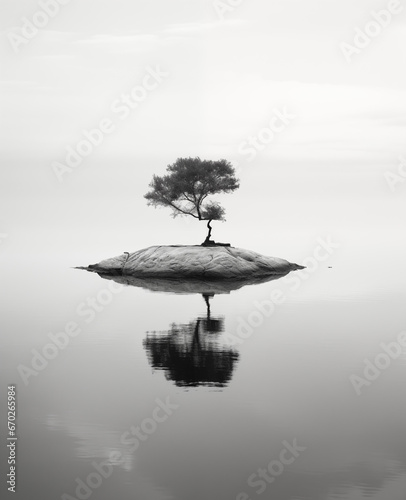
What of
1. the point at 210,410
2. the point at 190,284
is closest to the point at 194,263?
the point at 190,284

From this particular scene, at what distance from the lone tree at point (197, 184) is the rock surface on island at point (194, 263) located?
13.4 feet

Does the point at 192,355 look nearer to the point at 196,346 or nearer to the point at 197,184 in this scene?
the point at 196,346

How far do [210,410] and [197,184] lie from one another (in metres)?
47.9

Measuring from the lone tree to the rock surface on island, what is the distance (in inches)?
161

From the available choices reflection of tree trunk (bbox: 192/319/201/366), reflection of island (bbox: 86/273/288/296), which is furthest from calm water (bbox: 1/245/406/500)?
reflection of island (bbox: 86/273/288/296)

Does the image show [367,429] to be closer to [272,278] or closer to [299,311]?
[299,311]

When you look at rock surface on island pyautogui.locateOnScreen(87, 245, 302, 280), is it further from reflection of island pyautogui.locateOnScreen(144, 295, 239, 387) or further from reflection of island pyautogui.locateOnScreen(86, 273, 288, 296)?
reflection of island pyautogui.locateOnScreen(144, 295, 239, 387)

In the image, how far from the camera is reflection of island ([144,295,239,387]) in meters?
20.5

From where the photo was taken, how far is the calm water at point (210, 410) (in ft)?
42.4

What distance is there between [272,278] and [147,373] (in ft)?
120

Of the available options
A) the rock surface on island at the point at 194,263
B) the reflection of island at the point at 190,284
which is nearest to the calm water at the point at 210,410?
the reflection of island at the point at 190,284

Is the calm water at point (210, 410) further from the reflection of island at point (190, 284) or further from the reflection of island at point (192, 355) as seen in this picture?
the reflection of island at point (190, 284)

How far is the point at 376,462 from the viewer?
13805 millimetres

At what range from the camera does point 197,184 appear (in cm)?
6369
